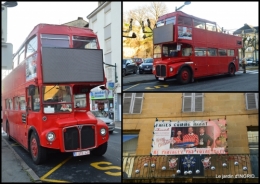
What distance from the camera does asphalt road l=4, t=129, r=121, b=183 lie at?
10.8 feet

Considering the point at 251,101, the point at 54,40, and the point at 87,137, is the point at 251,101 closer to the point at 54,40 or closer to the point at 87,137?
the point at 87,137

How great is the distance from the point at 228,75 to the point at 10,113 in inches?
162

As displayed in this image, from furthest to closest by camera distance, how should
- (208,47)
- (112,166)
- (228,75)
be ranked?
(208,47), (228,75), (112,166)

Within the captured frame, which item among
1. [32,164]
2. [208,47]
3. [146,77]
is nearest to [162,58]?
[146,77]

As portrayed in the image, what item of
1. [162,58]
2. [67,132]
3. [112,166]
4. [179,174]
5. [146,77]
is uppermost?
[162,58]

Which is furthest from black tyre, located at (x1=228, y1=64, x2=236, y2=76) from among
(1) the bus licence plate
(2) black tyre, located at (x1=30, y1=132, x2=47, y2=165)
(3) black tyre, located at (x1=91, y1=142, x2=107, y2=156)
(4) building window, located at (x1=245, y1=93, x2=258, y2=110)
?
(2) black tyre, located at (x1=30, y1=132, x2=47, y2=165)

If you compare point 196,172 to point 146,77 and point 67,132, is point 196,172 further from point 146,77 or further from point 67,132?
point 67,132

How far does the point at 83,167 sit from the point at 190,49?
2680 millimetres

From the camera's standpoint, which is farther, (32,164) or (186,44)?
(186,44)

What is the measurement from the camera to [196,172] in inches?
169

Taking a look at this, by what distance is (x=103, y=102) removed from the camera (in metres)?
4.91

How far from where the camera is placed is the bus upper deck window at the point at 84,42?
3998mm

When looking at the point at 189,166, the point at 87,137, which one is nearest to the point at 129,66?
the point at 87,137

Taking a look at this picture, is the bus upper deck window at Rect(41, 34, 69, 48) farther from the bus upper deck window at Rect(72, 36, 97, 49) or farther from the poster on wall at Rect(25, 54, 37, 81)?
the poster on wall at Rect(25, 54, 37, 81)
